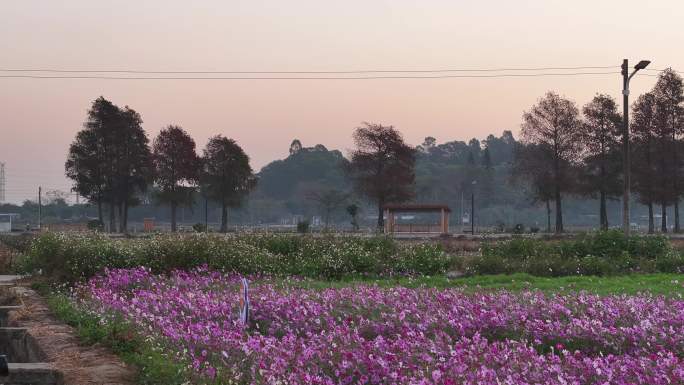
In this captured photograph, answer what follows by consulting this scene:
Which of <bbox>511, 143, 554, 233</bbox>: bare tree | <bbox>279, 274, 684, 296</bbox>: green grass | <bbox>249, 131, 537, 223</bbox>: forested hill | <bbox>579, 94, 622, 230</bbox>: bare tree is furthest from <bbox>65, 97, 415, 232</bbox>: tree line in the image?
<bbox>249, 131, 537, 223</bbox>: forested hill

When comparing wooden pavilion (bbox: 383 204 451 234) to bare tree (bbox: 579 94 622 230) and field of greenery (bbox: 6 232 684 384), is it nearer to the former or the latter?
bare tree (bbox: 579 94 622 230)

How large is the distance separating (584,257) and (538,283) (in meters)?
5.15

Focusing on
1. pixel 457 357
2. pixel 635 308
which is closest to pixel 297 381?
pixel 457 357

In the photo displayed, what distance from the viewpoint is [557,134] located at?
2660 inches

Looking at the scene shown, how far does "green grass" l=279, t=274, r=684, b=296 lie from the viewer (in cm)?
1423

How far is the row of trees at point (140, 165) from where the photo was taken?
70.9 m

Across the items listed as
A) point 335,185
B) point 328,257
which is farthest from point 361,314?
point 335,185

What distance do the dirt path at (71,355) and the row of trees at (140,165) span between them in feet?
199

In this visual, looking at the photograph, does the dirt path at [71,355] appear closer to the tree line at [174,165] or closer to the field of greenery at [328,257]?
the field of greenery at [328,257]

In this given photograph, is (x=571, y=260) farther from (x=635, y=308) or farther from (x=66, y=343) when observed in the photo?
(x=66, y=343)

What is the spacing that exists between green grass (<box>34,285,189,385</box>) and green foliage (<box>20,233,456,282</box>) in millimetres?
4544

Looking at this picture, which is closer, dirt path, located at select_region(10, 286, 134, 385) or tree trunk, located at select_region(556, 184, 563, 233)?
dirt path, located at select_region(10, 286, 134, 385)

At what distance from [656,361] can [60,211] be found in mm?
170521

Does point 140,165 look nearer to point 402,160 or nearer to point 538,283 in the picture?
point 402,160
